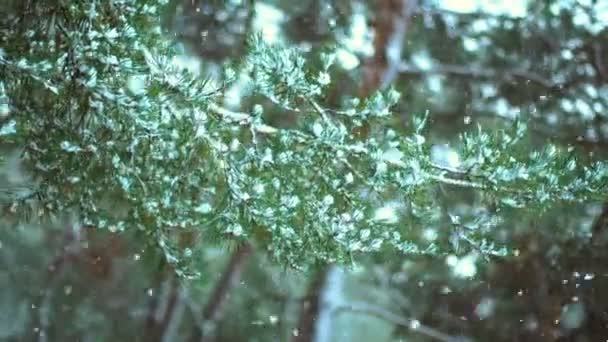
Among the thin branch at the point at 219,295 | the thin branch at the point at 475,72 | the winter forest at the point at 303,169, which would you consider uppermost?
the thin branch at the point at 475,72

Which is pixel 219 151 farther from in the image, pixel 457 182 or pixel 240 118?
pixel 457 182

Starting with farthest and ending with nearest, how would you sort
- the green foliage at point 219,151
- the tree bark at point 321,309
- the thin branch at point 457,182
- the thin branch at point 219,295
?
the thin branch at point 219,295
the tree bark at point 321,309
the thin branch at point 457,182
the green foliage at point 219,151

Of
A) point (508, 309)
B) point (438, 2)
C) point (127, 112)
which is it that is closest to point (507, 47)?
point (438, 2)

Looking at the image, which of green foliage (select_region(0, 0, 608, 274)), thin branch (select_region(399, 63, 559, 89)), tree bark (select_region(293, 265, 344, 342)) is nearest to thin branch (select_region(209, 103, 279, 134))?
green foliage (select_region(0, 0, 608, 274))

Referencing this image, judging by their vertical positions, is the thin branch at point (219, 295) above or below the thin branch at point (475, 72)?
below

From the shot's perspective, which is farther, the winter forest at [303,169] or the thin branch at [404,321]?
the thin branch at [404,321]

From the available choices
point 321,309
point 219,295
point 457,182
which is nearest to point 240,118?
point 457,182

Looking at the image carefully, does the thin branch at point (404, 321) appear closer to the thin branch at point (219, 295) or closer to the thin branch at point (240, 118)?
the thin branch at point (219, 295)

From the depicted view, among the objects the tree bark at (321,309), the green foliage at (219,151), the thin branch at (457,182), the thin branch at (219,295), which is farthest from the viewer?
the thin branch at (219,295)

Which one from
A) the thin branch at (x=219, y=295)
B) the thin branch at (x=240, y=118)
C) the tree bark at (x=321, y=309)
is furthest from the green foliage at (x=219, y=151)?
the thin branch at (x=219, y=295)
